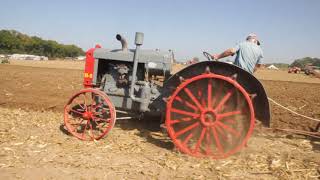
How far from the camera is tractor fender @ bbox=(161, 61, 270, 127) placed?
16.8 ft

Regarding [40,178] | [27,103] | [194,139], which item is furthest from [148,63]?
[27,103]

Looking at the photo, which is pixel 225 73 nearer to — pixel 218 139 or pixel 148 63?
pixel 218 139

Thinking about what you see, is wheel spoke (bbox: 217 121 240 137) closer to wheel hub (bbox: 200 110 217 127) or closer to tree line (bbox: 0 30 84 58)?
wheel hub (bbox: 200 110 217 127)

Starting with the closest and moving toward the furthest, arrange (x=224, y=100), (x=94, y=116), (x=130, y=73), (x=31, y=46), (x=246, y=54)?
(x=224, y=100) → (x=246, y=54) → (x=94, y=116) → (x=130, y=73) → (x=31, y=46)

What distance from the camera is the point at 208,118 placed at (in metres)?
5.08

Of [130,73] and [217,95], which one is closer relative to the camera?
[217,95]

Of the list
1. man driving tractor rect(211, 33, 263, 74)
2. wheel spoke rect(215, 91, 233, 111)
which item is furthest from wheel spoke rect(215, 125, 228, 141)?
man driving tractor rect(211, 33, 263, 74)

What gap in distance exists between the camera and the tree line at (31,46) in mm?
105500

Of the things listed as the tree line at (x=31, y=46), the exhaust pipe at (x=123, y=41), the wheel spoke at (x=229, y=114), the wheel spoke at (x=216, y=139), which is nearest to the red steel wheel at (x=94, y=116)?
the exhaust pipe at (x=123, y=41)

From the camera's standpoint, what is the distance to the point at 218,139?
16.8 feet

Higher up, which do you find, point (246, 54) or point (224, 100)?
point (246, 54)

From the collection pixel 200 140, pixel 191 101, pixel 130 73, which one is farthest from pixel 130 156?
pixel 130 73

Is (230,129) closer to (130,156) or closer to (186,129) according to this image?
(186,129)

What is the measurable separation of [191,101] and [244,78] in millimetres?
816
